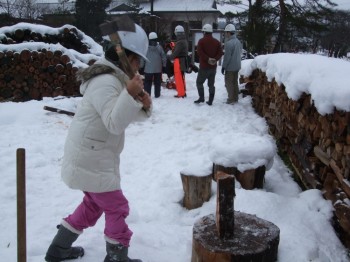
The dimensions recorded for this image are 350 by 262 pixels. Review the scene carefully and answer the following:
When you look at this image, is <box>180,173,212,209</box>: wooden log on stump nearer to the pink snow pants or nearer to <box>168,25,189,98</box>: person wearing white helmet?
the pink snow pants

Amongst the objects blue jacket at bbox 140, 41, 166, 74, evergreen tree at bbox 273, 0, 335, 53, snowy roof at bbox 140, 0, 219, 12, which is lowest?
blue jacket at bbox 140, 41, 166, 74

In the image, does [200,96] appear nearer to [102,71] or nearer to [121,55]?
[102,71]

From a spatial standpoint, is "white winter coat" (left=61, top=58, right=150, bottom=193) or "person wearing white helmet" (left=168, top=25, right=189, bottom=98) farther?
"person wearing white helmet" (left=168, top=25, right=189, bottom=98)

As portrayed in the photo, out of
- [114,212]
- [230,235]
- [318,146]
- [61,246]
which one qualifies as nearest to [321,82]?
[318,146]

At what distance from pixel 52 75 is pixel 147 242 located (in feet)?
24.3

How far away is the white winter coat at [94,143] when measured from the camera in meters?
2.15

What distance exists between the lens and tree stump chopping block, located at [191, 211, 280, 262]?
7.75 ft

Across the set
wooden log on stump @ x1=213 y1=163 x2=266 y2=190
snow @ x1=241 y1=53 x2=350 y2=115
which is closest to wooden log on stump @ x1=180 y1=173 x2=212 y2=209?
wooden log on stump @ x1=213 y1=163 x2=266 y2=190

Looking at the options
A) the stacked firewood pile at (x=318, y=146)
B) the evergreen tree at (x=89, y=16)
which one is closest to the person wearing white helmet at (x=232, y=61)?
the stacked firewood pile at (x=318, y=146)

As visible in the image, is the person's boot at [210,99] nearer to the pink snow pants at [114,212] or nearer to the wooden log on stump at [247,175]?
the wooden log on stump at [247,175]

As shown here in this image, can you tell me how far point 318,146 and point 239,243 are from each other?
5.65ft

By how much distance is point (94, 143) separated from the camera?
7.24 ft

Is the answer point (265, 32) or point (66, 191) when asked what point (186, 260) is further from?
point (265, 32)

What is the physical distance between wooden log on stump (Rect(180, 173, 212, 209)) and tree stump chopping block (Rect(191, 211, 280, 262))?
0.83m
